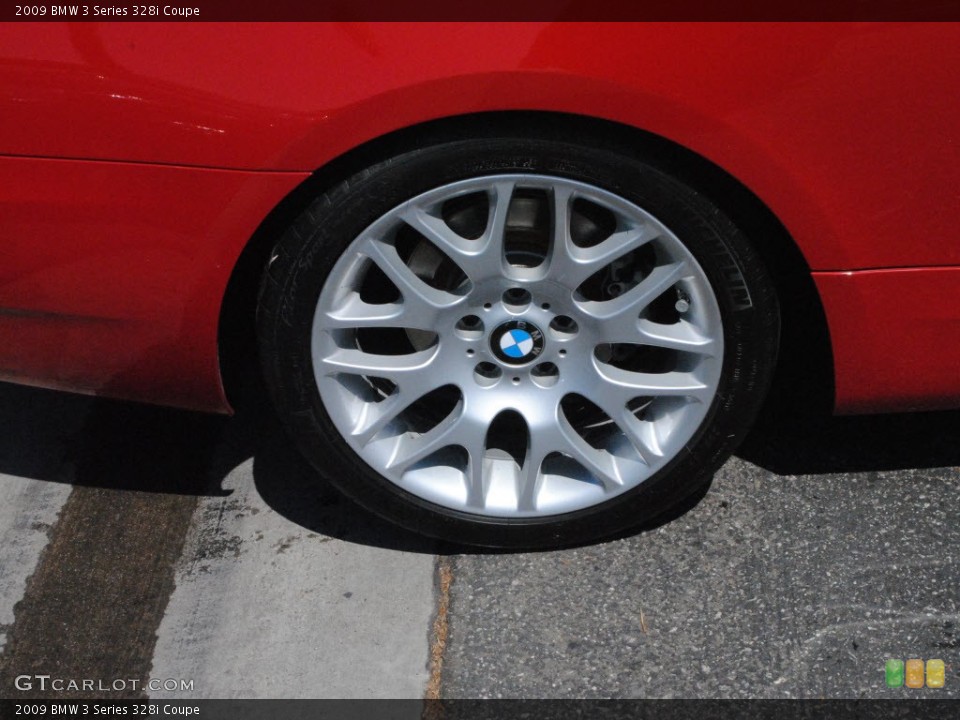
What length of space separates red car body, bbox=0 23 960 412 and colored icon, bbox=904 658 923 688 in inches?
26.3

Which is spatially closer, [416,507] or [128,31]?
[128,31]

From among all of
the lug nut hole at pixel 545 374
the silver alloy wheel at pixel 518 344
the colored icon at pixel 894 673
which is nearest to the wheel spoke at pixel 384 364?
the silver alloy wheel at pixel 518 344

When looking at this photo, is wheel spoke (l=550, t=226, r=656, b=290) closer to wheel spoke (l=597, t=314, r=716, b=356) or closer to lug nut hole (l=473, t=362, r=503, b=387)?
wheel spoke (l=597, t=314, r=716, b=356)

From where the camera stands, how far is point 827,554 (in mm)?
2518

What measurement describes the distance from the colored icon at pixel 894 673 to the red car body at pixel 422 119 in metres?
0.67

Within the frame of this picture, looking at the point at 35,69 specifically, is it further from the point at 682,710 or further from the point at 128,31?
the point at 682,710

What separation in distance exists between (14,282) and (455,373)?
0.89 metres

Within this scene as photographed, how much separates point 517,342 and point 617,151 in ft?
1.51

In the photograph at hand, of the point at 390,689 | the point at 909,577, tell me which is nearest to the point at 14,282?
the point at 390,689

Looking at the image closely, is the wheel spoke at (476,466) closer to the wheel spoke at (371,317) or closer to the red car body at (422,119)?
the wheel spoke at (371,317)

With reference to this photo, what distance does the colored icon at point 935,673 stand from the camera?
222cm

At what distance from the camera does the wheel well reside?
2119mm

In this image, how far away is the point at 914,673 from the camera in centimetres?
224

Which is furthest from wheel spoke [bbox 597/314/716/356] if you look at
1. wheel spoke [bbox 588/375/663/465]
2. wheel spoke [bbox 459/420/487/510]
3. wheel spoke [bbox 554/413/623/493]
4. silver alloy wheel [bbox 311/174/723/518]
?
wheel spoke [bbox 459/420/487/510]
